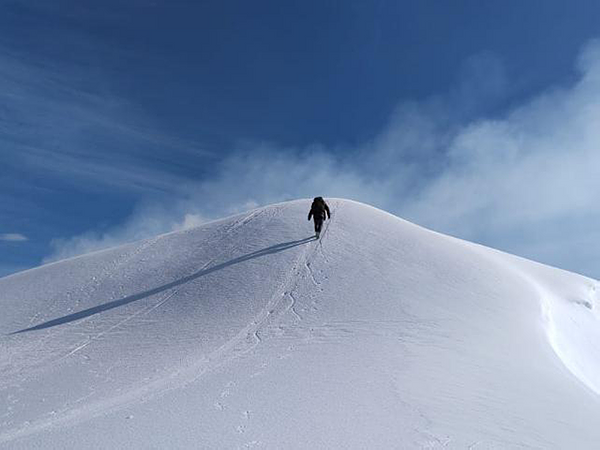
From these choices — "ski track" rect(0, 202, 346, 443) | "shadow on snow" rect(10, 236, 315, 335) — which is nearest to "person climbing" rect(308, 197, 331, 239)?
"shadow on snow" rect(10, 236, 315, 335)

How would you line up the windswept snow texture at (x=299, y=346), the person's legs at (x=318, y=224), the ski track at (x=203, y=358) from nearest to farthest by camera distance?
Result: the windswept snow texture at (x=299, y=346) → the ski track at (x=203, y=358) → the person's legs at (x=318, y=224)

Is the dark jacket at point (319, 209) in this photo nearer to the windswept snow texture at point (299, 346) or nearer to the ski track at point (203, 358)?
the windswept snow texture at point (299, 346)

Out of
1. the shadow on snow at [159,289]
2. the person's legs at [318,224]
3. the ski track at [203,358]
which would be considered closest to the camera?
the ski track at [203,358]

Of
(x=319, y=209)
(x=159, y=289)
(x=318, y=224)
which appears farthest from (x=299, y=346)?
(x=319, y=209)

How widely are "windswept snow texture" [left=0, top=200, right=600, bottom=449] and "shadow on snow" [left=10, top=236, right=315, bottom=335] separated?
81 millimetres

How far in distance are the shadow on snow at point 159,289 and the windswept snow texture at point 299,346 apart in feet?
0.26

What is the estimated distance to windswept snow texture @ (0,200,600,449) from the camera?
717cm

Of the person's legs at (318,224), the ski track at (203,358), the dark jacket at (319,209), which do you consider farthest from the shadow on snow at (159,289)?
the dark jacket at (319,209)

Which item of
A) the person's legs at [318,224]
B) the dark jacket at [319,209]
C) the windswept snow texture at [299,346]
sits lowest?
the windswept snow texture at [299,346]

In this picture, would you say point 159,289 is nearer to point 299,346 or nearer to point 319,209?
point 319,209

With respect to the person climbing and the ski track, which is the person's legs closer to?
the person climbing

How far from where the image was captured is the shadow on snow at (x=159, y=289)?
48.9ft

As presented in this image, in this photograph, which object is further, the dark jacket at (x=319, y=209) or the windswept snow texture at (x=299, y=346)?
the dark jacket at (x=319, y=209)

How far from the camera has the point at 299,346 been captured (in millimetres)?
10922
